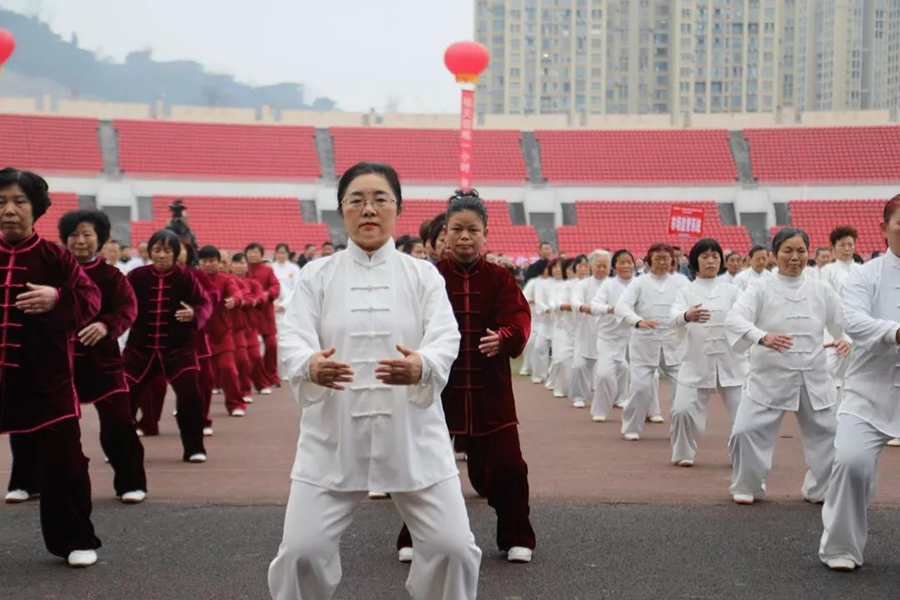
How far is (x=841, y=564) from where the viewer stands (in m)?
5.56

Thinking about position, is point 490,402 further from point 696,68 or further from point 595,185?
point 696,68

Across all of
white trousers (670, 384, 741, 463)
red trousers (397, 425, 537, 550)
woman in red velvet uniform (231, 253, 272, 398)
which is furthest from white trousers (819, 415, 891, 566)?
woman in red velvet uniform (231, 253, 272, 398)

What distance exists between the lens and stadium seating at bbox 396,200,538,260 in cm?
3828

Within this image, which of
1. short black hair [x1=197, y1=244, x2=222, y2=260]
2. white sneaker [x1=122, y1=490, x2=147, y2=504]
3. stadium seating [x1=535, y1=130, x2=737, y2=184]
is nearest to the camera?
white sneaker [x1=122, y1=490, x2=147, y2=504]

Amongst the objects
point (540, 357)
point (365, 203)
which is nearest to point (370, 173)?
point (365, 203)

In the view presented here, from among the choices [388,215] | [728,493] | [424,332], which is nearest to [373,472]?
[424,332]

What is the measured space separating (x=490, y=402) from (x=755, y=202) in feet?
125

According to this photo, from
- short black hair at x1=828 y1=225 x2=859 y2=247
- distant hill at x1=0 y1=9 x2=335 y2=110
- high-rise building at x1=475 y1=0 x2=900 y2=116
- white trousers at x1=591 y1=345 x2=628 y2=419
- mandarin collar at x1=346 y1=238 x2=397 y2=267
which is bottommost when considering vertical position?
white trousers at x1=591 y1=345 x2=628 y2=419

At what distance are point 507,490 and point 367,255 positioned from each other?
217 cm

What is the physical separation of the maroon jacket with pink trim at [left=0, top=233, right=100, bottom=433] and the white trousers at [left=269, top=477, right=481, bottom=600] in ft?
7.39

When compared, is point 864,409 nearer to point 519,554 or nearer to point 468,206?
point 519,554

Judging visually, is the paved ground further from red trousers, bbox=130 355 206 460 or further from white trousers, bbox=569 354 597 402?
white trousers, bbox=569 354 597 402

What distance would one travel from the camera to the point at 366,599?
501cm

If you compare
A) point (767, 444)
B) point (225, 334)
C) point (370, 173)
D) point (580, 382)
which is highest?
point (370, 173)
